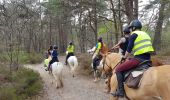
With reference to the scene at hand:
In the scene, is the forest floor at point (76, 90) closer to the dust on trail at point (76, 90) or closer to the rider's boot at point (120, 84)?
the dust on trail at point (76, 90)

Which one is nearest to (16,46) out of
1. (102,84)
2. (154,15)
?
(102,84)

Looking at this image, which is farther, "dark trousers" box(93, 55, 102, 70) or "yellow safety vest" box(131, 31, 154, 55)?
"dark trousers" box(93, 55, 102, 70)

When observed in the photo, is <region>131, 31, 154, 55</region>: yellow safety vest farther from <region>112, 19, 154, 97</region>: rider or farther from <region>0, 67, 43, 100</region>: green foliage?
<region>0, 67, 43, 100</region>: green foliage

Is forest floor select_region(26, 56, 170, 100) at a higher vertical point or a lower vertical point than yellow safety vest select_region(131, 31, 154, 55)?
lower

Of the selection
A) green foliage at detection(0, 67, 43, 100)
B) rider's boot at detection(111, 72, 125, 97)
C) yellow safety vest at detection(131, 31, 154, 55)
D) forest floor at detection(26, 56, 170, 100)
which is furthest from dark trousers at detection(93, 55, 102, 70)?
yellow safety vest at detection(131, 31, 154, 55)

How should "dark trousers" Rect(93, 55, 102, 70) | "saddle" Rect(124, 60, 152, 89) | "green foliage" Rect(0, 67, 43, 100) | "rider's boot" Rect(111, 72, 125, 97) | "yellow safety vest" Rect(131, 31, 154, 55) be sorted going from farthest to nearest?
"dark trousers" Rect(93, 55, 102, 70) → "green foliage" Rect(0, 67, 43, 100) → "rider's boot" Rect(111, 72, 125, 97) → "yellow safety vest" Rect(131, 31, 154, 55) → "saddle" Rect(124, 60, 152, 89)

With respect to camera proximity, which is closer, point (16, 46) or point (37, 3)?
point (16, 46)

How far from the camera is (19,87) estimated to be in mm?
12766

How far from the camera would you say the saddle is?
6.60 metres

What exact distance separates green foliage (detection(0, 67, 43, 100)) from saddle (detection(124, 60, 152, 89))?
208 inches

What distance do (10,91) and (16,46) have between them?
736 cm

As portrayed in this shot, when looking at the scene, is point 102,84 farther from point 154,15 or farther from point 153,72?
point 154,15

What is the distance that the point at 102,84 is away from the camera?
15.0m

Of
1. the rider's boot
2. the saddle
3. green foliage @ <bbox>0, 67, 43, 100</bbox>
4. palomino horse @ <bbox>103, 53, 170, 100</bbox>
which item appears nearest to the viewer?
palomino horse @ <bbox>103, 53, 170, 100</bbox>
